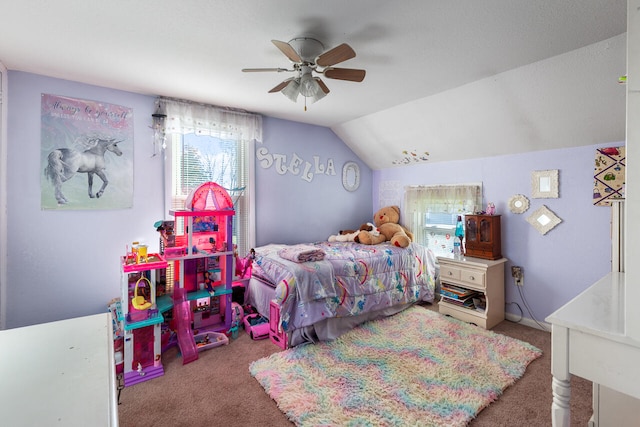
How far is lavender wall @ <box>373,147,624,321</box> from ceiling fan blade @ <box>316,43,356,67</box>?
250cm

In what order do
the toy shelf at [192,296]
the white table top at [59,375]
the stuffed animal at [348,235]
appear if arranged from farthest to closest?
1. the stuffed animal at [348,235]
2. the toy shelf at [192,296]
3. the white table top at [59,375]

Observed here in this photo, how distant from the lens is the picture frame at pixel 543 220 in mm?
2971

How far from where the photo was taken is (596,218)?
2719 millimetres

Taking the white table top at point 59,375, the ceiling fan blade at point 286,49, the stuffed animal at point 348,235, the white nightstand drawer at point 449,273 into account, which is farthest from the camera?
the stuffed animal at point 348,235

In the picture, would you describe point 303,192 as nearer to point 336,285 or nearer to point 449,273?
point 336,285

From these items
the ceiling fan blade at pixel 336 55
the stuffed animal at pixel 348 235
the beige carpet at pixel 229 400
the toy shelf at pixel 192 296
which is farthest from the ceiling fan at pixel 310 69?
the stuffed animal at pixel 348 235

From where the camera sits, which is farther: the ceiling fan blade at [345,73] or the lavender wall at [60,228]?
the lavender wall at [60,228]

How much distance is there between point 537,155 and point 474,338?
81.3 inches

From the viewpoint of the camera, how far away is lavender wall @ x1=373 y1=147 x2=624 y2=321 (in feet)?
9.02

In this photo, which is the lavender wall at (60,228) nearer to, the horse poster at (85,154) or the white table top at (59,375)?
the horse poster at (85,154)

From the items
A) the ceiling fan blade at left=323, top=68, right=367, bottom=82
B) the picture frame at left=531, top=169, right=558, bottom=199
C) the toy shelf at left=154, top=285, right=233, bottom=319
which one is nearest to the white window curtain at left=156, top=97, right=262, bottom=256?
the toy shelf at left=154, top=285, right=233, bottom=319

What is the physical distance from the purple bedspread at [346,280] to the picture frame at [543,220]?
1.26 meters

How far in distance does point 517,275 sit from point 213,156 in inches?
151

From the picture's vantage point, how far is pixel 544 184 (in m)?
3.03
